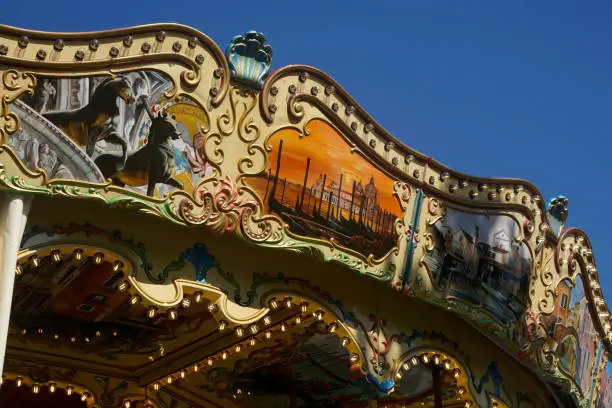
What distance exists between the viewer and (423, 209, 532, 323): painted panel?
10.6 meters

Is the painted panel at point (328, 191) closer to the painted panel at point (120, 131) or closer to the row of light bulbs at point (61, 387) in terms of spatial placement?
the painted panel at point (120, 131)

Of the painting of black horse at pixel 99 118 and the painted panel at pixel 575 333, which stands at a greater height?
the painted panel at pixel 575 333

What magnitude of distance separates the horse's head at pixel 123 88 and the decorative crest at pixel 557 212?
18.4 feet

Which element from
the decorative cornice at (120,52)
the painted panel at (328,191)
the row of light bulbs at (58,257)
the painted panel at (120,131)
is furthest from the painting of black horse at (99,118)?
the painted panel at (328,191)

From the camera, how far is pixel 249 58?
9305 millimetres

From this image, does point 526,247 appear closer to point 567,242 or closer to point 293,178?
point 567,242

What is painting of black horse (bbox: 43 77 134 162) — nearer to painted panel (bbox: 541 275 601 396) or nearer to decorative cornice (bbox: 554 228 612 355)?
painted panel (bbox: 541 275 601 396)

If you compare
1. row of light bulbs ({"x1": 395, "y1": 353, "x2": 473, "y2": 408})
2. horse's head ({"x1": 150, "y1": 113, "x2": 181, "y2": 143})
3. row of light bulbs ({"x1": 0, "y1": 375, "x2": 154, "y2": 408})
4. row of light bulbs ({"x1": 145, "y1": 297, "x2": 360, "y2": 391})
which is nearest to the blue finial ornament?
horse's head ({"x1": 150, "y1": 113, "x2": 181, "y2": 143})

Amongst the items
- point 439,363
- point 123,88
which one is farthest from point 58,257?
point 439,363

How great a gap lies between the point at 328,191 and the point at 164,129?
5.64ft

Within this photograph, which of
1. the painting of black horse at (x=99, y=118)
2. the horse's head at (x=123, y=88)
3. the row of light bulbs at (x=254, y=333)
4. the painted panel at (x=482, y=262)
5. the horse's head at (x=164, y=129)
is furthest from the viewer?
the painted panel at (x=482, y=262)

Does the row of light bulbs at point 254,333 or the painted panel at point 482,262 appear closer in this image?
the row of light bulbs at point 254,333

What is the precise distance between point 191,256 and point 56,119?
1.87 metres

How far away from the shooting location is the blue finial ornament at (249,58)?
924 cm
